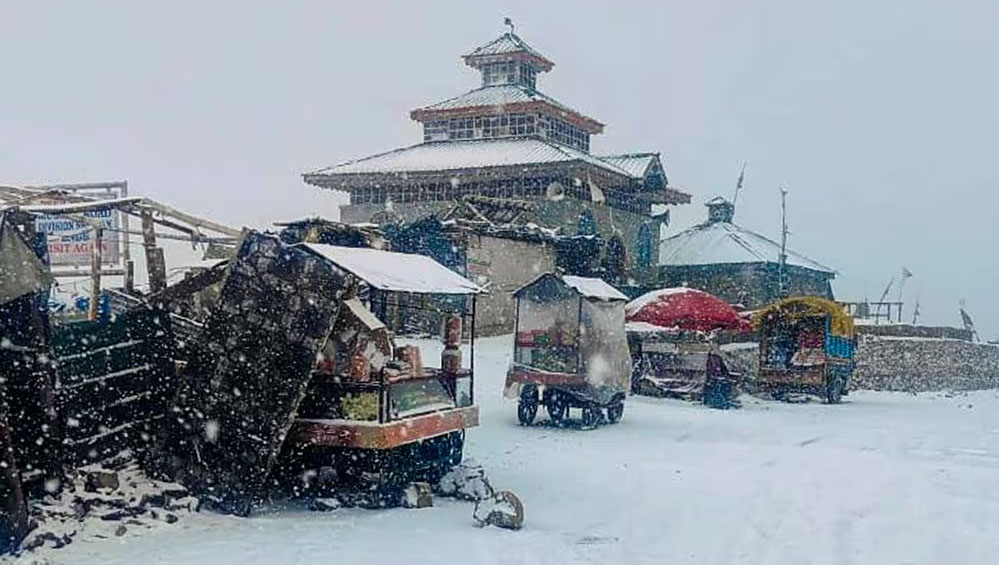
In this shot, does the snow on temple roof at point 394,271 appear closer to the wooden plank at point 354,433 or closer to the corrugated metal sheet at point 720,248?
the wooden plank at point 354,433

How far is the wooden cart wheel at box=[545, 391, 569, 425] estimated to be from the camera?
16469 mm

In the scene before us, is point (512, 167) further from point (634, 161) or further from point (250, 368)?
point (250, 368)

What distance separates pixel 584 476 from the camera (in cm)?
1185

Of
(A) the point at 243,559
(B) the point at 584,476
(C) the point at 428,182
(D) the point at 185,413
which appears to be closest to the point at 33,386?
(D) the point at 185,413

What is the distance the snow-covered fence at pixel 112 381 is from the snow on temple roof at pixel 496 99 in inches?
1068

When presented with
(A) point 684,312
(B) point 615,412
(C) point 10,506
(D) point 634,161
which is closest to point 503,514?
(C) point 10,506

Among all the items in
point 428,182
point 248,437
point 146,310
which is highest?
point 428,182

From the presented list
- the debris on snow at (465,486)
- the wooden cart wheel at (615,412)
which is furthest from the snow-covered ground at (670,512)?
the wooden cart wheel at (615,412)

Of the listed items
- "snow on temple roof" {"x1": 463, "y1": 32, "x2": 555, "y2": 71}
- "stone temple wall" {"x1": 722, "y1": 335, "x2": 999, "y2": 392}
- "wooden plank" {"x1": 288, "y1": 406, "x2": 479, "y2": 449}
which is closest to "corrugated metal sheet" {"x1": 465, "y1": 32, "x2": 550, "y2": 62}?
"snow on temple roof" {"x1": 463, "y1": 32, "x2": 555, "y2": 71}

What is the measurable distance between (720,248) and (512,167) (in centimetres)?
1090

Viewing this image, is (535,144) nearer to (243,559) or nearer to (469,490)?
(469,490)

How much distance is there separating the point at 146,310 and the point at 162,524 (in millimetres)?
2546

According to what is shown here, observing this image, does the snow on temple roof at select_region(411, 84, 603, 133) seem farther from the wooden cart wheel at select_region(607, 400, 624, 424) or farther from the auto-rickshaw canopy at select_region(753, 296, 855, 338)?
the wooden cart wheel at select_region(607, 400, 624, 424)

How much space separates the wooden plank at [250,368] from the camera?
9.24 meters
